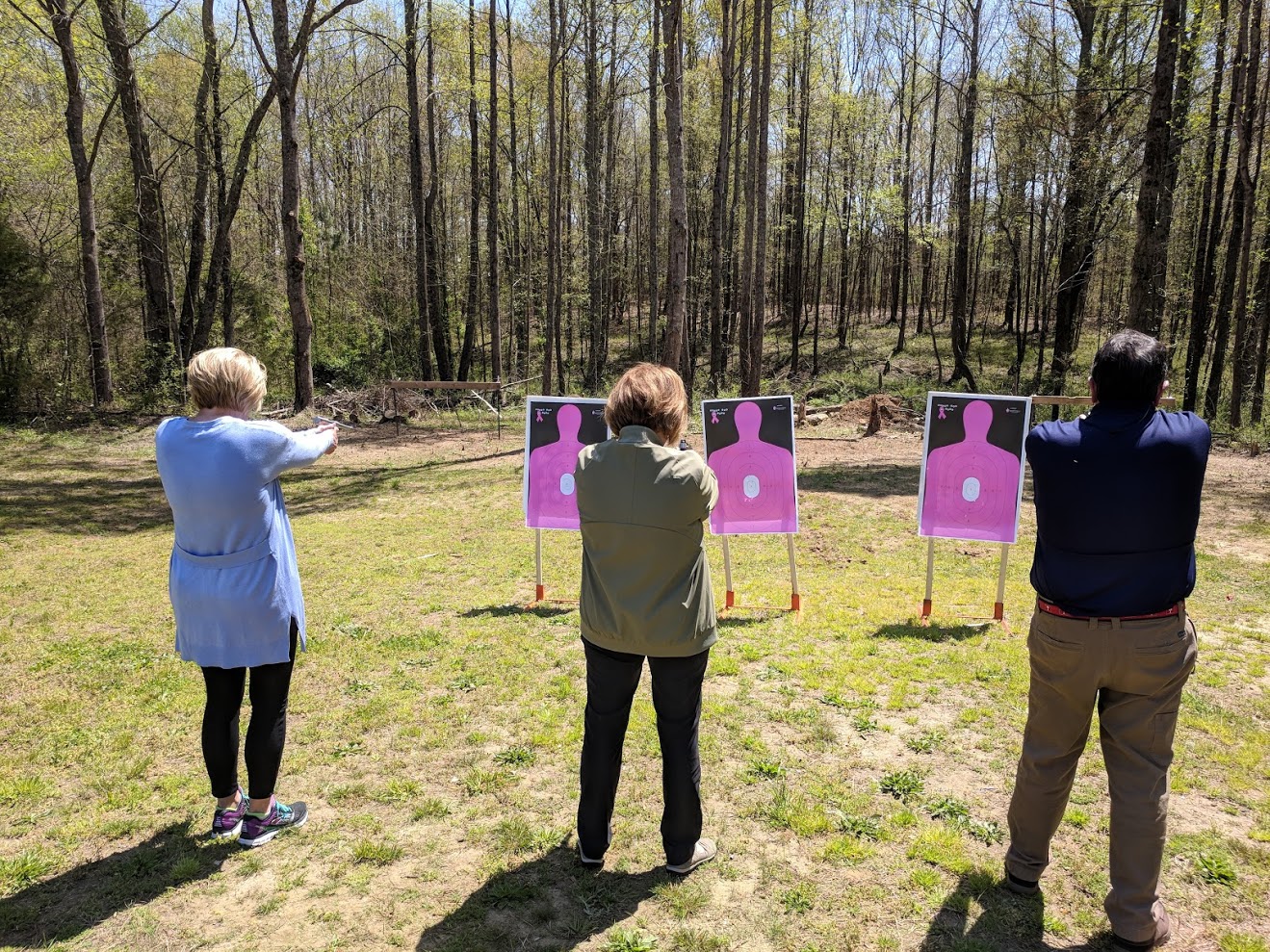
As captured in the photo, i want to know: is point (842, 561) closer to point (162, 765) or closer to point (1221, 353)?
point (162, 765)

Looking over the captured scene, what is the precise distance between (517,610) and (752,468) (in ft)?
7.14

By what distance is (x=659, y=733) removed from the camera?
2.61 meters

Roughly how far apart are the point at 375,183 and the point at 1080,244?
27695 millimetres

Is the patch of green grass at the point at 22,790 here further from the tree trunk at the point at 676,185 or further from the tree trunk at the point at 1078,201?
the tree trunk at the point at 1078,201

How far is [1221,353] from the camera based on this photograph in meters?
15.8

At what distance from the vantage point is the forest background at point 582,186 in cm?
1423

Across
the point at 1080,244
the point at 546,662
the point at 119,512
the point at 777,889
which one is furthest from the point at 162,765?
the point at 1080,244

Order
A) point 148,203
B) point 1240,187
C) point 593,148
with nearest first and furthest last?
point 1240,187
point 148,203
point 593,148

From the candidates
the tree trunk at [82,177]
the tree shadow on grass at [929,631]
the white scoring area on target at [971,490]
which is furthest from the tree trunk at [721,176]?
the tree shadow on grass at [929,631]

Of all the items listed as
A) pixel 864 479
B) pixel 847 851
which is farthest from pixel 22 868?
pixel 864 479

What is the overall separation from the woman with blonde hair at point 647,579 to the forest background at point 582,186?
364 inches

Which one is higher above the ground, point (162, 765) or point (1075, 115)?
point (1075, 115)

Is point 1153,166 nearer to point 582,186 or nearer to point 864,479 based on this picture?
point 864,479

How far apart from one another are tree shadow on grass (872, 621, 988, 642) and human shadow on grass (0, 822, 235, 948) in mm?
4227
